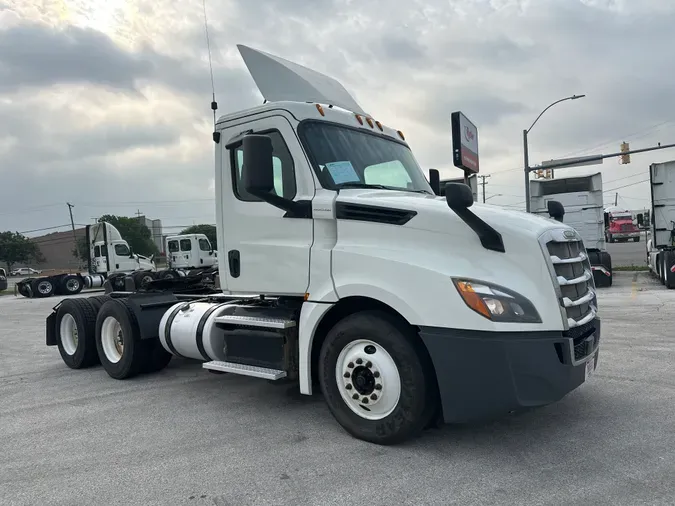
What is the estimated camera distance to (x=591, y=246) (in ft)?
57.1

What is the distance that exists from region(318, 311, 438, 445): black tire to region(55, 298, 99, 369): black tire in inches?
169

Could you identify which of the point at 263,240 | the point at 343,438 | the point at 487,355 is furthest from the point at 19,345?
the point at 487,355

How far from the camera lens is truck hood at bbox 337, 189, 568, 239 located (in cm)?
382

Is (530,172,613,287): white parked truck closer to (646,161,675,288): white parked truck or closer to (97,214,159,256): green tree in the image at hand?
(646,161,675,288): white parked truck

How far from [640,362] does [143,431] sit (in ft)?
18.5

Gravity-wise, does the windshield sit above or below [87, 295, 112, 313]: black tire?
above

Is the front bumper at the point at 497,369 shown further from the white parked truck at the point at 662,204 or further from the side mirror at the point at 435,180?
the white parked truck at the point at 662,204

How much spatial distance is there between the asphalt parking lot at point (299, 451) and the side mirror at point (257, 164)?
81.0 inches

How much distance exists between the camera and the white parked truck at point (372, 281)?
143 inches

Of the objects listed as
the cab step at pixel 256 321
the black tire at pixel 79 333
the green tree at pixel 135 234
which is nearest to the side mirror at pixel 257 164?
the cab step at pixel 256 321

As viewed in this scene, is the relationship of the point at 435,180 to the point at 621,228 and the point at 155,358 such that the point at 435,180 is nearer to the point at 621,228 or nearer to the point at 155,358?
the point at 155,358

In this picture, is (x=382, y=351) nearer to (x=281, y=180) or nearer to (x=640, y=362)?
(x=281, y=180)

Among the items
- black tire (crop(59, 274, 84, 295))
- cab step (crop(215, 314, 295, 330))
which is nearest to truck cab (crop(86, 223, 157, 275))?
black tire (crop(59, 274, 84, 295))

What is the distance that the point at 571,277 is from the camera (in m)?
3.98
